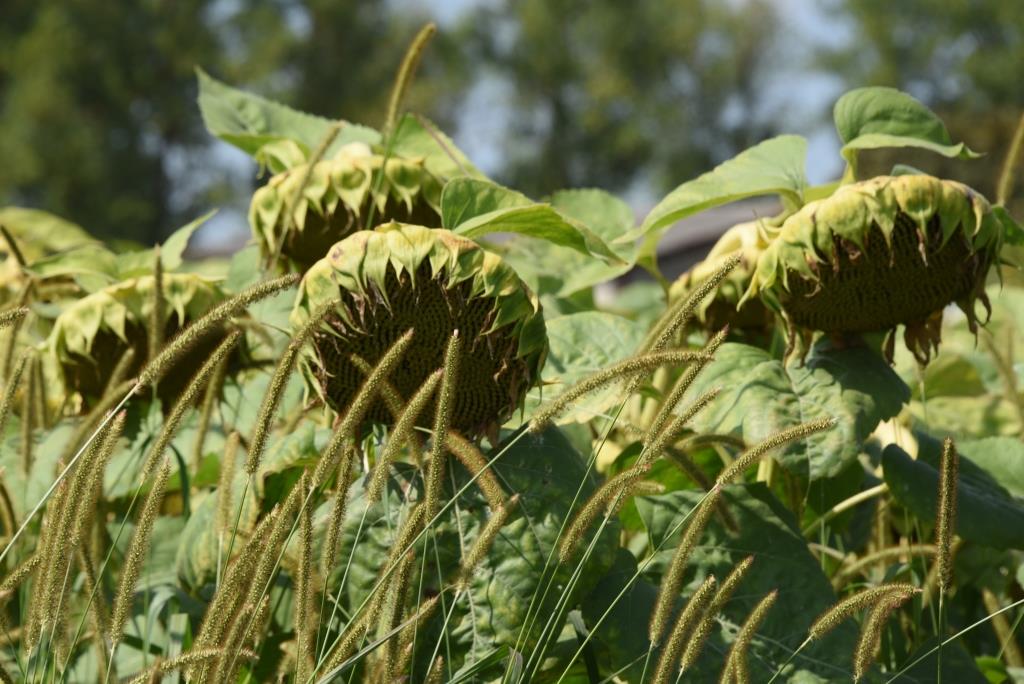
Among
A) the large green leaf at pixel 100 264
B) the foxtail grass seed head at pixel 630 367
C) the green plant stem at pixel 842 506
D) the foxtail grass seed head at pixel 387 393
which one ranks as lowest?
the green plant stem at pixel 842 506

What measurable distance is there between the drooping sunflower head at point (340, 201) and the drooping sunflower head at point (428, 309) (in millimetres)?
257

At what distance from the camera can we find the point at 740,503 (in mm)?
970

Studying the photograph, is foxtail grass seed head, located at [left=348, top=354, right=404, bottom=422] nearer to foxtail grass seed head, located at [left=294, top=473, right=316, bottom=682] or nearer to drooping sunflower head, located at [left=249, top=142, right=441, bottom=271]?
foxtail grass seed head, located at [left=294, top=473, right=316, bottom=682]

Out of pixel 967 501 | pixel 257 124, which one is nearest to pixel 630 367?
pixel 967 501

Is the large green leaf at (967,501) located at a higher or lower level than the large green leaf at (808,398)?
lower

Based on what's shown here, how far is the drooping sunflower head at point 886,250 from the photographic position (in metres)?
0.93

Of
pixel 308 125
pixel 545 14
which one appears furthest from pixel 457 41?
pixel 308 125

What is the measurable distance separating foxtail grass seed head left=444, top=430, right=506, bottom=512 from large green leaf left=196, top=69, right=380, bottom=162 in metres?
0.53

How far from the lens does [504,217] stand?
3.12ft

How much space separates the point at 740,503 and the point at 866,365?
0.51 ft

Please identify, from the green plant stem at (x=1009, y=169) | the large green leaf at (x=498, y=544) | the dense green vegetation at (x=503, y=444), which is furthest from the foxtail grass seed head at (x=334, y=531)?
the green plant stem at (x=1009, y=169)

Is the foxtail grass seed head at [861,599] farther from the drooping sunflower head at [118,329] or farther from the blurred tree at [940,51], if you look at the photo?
the blurred tree at [940,51]

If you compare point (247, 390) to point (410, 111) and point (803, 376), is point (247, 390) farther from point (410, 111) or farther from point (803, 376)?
point (803, 376)

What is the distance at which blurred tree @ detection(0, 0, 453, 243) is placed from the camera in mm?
23047
